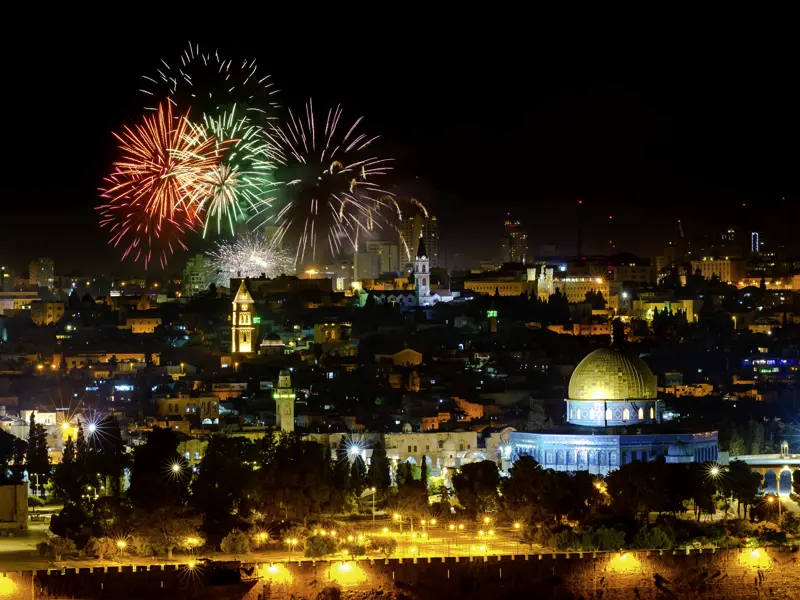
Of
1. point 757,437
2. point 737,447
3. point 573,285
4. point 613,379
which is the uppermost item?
point 573,285

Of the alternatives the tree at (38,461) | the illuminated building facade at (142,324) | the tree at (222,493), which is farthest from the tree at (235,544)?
the illuminated building facade at (142,324)

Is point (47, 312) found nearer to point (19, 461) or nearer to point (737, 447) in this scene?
point (19, 461)

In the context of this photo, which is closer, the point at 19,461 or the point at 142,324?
the point at 19,461

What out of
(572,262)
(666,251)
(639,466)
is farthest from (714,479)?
(666,251)

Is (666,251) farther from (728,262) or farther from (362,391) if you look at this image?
(362,391)

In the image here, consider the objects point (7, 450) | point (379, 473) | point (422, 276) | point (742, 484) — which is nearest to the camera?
point (742, 484)

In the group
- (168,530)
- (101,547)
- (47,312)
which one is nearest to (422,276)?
(47,312)
